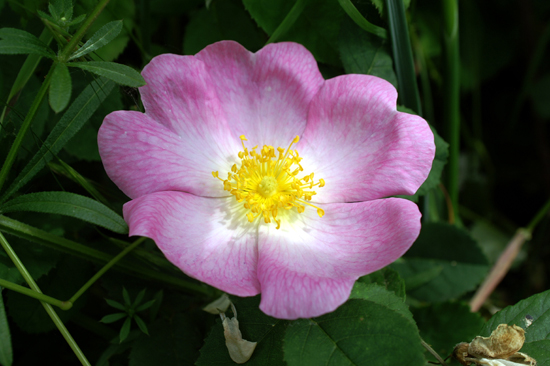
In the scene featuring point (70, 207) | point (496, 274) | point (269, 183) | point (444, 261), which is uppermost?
point (70, 207)

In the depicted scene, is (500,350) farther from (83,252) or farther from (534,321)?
(83,252)

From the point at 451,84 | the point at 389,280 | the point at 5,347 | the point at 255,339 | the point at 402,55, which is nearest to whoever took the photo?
the point at 5,347

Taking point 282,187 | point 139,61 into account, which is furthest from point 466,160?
point 139,61

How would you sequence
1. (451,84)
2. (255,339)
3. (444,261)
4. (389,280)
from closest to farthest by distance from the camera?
(255,339) → (389,280) → (451,84) → (444,261)

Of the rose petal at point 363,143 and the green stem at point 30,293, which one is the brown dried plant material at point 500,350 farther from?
the green stem at point 30,293

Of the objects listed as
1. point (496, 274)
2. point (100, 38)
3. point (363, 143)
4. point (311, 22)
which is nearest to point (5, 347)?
point (100, 38)

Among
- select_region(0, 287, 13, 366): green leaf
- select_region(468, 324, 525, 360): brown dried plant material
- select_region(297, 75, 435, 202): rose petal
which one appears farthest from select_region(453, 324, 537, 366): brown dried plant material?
select_region(0, 287, 13, 366): green leaf
